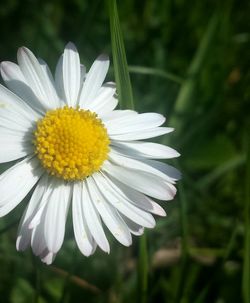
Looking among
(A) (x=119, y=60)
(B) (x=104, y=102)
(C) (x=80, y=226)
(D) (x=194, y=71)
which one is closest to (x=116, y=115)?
(B) (x=104, y=102)

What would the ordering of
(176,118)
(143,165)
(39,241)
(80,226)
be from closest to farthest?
(39,241)
(80,226)
(143,165)
(176,118)

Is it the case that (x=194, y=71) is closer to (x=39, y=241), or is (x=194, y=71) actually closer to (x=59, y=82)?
(x=59, y=82)

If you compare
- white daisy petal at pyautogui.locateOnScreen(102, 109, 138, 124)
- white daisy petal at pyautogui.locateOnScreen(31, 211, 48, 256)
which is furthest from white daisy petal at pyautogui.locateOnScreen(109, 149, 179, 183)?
white daisy petal at pyautogui.locateOnScreen(31, 211, 48, 256)

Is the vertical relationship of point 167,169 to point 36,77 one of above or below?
below

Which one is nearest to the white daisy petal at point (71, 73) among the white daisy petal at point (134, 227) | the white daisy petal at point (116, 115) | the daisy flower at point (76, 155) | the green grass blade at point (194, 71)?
the daisy flower at point (76, 155)

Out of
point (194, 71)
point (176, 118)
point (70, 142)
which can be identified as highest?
point (194, 71)

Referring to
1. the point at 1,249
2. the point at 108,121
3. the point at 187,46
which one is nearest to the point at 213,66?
the point at 187,46

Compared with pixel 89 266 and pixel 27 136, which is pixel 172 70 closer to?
pixel 89 266
